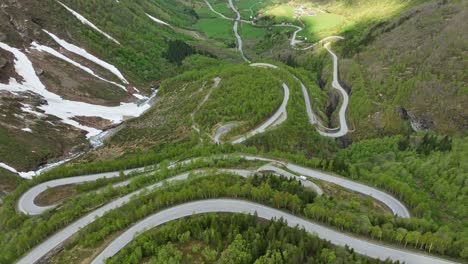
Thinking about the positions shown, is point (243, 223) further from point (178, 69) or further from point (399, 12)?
point (399, 12)

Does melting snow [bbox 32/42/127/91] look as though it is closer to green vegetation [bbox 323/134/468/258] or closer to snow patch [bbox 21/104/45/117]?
snow patch [bbox 21/104/45/117]

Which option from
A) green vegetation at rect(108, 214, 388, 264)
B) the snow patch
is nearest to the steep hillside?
green vegetation at rect(108, 214, 388, 264)

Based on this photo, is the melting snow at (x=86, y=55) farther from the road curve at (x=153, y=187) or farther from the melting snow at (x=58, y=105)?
the road curve at (x=153, y=187)

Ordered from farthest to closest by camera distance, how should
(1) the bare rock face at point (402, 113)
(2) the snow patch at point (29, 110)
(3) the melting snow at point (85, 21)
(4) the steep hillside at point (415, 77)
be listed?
1. (3) the melting snow at point (85, 21)
2. (1) the bare rock face at point (402, 113)
3. (4) the steep hillside at point (415, 77)
4. (2) the snow patch at point (29, 110)

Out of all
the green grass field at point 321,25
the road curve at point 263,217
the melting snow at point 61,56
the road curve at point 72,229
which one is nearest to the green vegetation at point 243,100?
the road curve at point 72,229

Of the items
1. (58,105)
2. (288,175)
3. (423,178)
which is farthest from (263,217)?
(58,105)

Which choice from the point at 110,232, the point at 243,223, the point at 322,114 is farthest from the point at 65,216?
the point at 322,114

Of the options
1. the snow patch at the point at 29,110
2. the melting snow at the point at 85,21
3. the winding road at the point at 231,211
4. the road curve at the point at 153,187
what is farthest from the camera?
the melting snow at the point at 85,21
